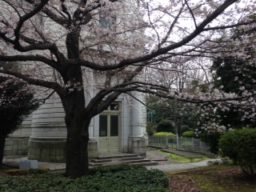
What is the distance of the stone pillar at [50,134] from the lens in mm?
18594

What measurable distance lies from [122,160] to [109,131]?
7.44 ft

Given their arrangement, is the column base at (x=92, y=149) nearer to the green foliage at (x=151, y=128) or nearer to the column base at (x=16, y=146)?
the column base at (x=16, y=146)

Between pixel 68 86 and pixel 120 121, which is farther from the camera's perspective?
pixel 120 121

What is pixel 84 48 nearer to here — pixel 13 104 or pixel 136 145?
pixel 13 104

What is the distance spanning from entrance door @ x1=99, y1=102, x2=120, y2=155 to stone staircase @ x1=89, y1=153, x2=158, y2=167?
Result: 0.98 m

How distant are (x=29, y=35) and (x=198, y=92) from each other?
5251 millimetres

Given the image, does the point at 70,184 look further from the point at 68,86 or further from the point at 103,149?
the point at 103,149

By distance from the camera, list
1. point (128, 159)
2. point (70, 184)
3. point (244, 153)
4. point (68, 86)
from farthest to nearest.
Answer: point (128, 159)
point (244, 153)
point (68, 86)
point (70, 184)

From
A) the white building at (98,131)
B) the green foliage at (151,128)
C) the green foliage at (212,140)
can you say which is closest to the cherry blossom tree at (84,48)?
the white building at (98,131)

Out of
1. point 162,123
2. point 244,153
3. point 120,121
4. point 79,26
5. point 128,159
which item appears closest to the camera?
→ point 79,26

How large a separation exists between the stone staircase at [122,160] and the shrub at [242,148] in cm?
743

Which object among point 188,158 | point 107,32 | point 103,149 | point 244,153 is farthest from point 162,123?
point 107,32

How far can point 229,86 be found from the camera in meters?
17.1

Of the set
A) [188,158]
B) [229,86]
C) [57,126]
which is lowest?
[188,158]
